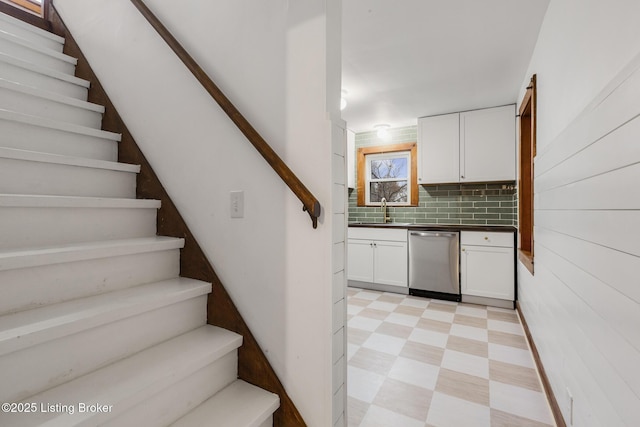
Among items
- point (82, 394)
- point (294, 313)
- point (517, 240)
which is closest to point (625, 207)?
point (294, 313)

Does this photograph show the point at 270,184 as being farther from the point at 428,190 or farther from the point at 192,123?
the point at 428,190

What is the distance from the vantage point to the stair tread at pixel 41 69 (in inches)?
65.7

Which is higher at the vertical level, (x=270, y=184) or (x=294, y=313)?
(x=270, y=184)

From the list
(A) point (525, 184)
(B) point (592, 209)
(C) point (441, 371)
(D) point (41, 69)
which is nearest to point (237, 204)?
(B) point (592, 209)

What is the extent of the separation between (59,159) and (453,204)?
4.28 metres

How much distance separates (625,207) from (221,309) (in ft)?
5.00

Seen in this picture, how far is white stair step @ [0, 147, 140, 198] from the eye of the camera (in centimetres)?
128

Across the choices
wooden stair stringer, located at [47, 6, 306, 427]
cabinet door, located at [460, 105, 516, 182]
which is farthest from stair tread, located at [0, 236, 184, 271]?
cabinet door, located at [460, 105, 516, 182]

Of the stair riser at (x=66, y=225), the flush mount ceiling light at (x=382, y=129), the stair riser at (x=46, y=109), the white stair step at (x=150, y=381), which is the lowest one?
the white stair step at (x=150, y=381)

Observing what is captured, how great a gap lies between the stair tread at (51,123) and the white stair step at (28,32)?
1.04 meters

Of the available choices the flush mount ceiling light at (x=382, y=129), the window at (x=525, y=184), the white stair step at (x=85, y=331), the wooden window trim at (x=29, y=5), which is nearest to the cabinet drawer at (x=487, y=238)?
the window at (x=525, y=184)

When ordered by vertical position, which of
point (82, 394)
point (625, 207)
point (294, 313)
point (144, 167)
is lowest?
point (82, 394)

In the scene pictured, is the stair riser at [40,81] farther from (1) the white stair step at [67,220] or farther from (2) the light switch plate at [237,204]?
(2) the light switch plate at [237,204]

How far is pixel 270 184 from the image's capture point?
4.22ft
